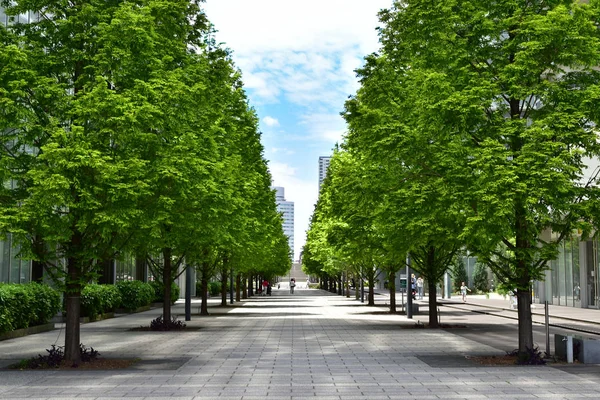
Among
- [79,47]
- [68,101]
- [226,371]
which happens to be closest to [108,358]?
[226,371]

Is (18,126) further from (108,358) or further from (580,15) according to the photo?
(580,15)

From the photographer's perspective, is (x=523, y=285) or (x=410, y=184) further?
(x=410, y=184)

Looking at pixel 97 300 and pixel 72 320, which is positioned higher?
pixel 72 320

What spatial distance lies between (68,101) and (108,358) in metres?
6.06

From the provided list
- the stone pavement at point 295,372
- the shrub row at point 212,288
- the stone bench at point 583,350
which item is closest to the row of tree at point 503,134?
the stone bench at point 583,350

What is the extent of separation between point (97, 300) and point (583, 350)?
2270cm

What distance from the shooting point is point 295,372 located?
14.5 meters

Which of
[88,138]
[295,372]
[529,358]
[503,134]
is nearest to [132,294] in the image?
[88,138]

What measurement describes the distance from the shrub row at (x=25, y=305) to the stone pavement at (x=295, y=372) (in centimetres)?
91

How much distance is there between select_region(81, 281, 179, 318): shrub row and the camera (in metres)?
31.7

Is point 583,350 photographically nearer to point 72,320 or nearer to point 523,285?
point 523,285

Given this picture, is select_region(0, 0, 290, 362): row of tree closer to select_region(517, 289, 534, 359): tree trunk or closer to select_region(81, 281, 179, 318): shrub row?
select_region(517, 289, 534, 359): tree trunk

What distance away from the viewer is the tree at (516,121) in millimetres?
14742

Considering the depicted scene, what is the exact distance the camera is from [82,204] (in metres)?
14.3
